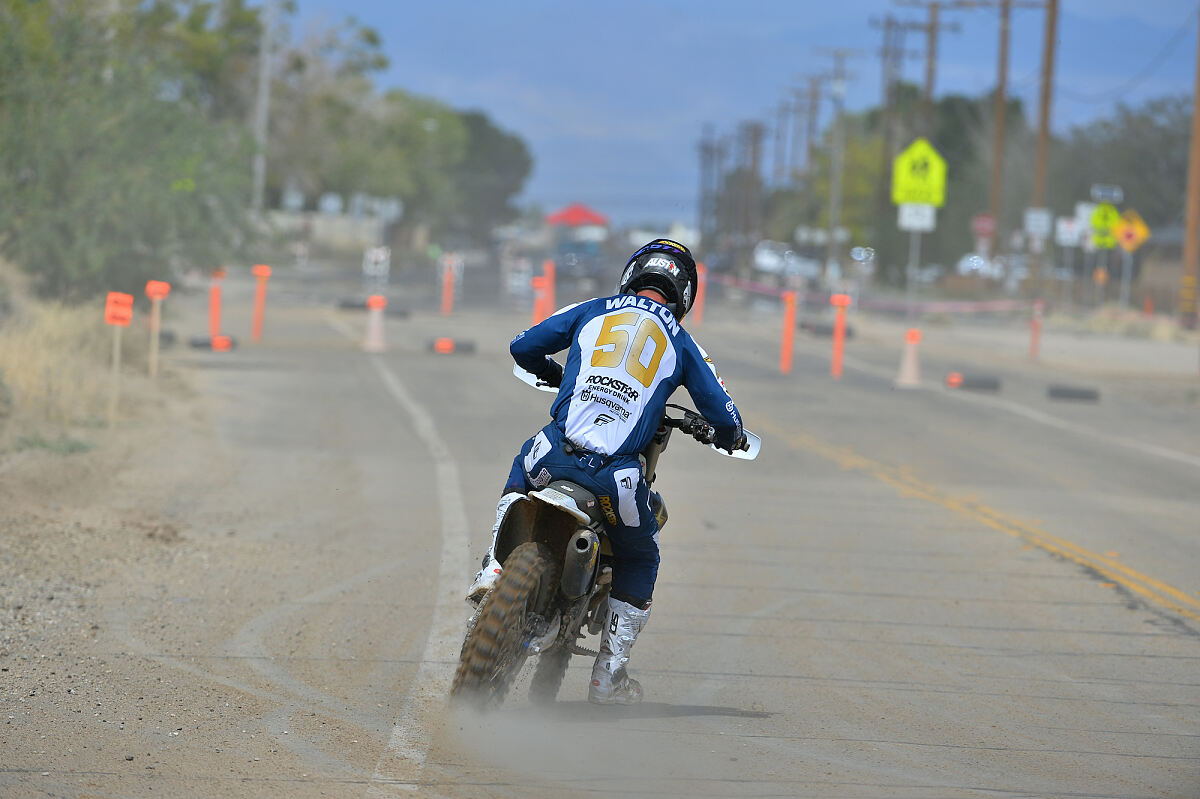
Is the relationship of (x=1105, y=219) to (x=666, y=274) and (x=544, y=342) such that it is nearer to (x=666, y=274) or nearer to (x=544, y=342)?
(x=666, y=274)

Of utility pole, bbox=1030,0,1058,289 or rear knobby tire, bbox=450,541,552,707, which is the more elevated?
utility pole, bbox=1030,0,1058,289

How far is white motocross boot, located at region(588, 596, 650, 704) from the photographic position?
20.5 feet

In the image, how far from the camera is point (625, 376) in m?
5.89

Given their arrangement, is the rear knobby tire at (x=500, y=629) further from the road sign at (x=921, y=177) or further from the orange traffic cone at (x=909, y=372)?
the road sign at (x=921, y=177)

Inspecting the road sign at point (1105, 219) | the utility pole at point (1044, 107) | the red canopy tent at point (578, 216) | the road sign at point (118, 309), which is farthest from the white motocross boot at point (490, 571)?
the red canopy tent at point (578, 216)

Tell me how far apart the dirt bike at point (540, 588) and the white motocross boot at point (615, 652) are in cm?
14

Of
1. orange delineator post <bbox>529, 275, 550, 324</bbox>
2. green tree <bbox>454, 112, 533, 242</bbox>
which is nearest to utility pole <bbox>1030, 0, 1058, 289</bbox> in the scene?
orange delineator post <bbox>529, 275, 550, 324</bbox>

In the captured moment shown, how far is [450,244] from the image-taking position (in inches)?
4697

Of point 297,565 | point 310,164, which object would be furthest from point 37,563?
point 310,164

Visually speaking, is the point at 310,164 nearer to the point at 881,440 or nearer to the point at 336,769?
the point at 881,440

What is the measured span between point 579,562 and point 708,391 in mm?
948

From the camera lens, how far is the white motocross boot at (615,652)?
20.5 feet

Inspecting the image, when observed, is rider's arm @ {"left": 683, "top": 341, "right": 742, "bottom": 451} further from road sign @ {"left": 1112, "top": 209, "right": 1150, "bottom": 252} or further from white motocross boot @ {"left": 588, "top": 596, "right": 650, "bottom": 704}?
road sign @ {"left": 1112, "top": 209, "right": 1150, "bottom": 252}

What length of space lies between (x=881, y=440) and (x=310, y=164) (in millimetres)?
56427
